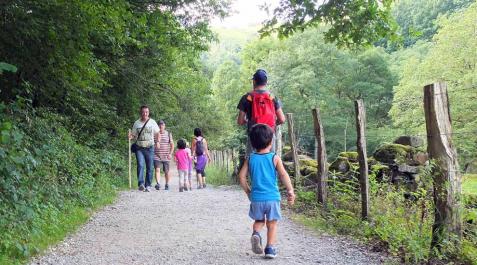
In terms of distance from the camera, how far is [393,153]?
8992 mm

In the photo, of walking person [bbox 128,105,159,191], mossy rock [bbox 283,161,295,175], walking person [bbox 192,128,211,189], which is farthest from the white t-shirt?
mossy rock [bbox 283,161,295,175]

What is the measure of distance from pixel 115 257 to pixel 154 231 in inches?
58.4

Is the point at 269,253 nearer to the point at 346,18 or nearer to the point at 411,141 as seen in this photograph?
the point at 411,141

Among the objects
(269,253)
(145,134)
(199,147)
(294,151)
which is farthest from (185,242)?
(199,147)

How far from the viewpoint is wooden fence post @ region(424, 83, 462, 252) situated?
4.66m

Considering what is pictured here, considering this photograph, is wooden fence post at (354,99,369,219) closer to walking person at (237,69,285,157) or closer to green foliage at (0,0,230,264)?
walking person at (237,69,285,157)

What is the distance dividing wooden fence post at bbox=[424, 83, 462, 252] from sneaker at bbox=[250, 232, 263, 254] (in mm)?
1794

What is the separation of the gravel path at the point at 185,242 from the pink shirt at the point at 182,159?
4144mm

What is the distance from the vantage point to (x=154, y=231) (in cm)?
670

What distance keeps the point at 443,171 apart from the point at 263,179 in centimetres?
184

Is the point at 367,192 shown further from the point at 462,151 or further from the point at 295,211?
the point at 295,211

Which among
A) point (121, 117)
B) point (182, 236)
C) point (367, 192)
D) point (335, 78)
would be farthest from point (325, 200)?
point (335, 78)

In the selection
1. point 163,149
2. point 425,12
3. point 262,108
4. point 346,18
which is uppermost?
point 425,12

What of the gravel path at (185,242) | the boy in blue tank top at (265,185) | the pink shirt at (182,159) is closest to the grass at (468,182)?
the gravel path at (185,242)
